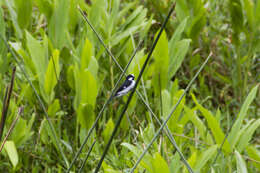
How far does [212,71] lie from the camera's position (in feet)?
5.64

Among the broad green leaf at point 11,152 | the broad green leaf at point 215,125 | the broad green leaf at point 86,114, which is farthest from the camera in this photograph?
the broad green leaf at point 86,114

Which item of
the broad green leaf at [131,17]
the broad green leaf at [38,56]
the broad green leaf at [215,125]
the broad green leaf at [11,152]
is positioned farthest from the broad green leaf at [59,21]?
the broad green leaf at [215,125]

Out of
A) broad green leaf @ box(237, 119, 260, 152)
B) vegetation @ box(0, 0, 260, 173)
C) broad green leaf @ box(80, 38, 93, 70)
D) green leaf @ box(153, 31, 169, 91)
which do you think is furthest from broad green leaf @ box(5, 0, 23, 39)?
broad green leaf @ box(237, 119, 260, 152)

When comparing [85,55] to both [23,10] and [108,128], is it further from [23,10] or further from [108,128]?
[23,10]

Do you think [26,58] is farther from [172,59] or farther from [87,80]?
[172,59]

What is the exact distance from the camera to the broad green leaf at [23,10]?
133cm

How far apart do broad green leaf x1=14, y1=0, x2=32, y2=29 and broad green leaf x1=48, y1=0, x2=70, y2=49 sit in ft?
0.33

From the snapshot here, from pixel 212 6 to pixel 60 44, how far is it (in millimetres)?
851

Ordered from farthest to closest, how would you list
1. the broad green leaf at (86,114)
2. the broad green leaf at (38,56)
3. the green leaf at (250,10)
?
1. the green leaf at (250,10)
2. the broad green leaf at (38,56)
3. the broad green leaf at (86,114)

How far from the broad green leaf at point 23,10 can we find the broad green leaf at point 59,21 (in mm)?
102

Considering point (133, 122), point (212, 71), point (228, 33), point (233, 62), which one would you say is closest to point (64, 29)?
point (133, 122)

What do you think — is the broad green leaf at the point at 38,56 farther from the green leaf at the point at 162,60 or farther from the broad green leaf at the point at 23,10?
the green leaf at the point at 162,60

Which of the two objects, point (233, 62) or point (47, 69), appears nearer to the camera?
point (47, 69)

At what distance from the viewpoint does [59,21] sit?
1309 mm
